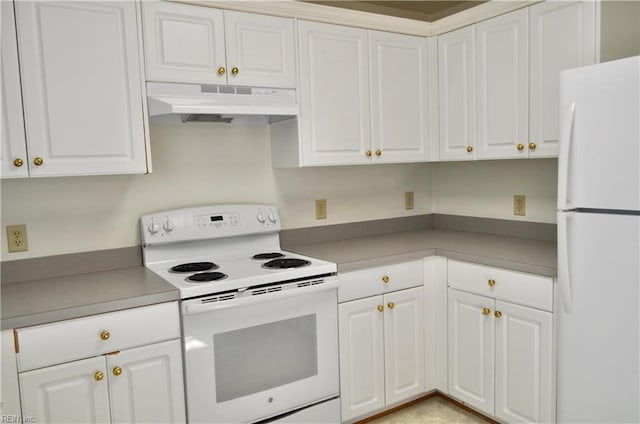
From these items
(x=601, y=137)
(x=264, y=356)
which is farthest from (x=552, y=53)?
(x=264, y=356)

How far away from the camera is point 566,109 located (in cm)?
194

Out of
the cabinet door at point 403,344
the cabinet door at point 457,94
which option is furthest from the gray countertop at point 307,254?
the cabinet door at point 457,94

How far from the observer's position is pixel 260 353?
221 cm

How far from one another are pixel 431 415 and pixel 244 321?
A: 4.09 feet

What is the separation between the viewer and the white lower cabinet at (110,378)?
1.78m

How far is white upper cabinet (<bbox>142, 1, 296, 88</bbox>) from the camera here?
87.3 inches

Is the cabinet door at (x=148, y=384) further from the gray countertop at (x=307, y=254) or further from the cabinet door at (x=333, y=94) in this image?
the cabinet door at (x=333, y=94)

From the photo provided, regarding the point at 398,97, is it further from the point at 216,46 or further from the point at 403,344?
the point at 403,344

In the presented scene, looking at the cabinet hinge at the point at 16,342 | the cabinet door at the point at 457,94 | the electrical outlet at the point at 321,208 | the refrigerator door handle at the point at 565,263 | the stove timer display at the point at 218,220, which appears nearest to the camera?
the cabinet hinge at the point at 16,342

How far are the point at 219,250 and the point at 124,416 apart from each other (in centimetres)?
94

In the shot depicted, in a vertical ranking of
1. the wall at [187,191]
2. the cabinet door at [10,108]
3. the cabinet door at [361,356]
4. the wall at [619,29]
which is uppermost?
the wall at [619,29]

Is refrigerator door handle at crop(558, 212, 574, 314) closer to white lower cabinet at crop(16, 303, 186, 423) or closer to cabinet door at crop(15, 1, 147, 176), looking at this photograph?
white lower cabinet at crop(16, 303, 186, 423)

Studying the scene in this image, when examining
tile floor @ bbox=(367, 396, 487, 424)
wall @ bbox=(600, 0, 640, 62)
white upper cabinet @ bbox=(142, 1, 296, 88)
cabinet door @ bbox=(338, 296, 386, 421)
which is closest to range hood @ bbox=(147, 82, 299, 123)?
white upper cabinet @ bbox=(142, 1, 296, 88)

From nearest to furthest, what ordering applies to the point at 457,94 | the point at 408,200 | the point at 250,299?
the point at 250,299, the point at 457,94, the point at 408,200
